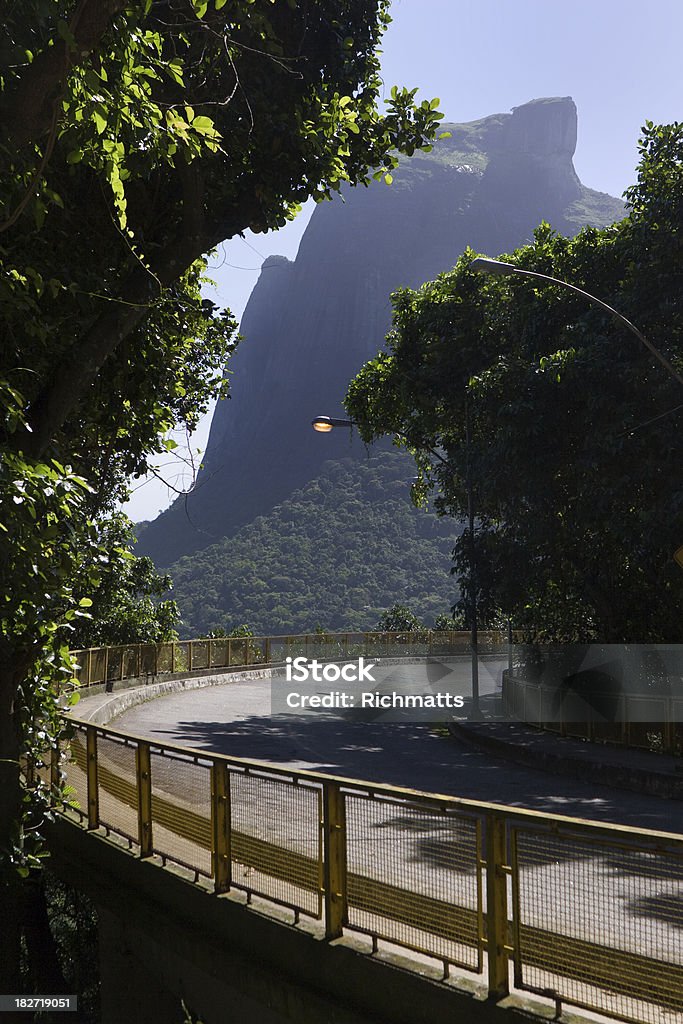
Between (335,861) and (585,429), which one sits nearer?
(335,861)

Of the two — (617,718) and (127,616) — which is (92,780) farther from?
(127,616)

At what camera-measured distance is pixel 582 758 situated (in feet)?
52.0

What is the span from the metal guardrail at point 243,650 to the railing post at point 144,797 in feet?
49.9

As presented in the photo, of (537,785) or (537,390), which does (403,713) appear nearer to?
(537,390)

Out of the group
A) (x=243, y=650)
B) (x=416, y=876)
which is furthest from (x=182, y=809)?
(x=243, y=650)

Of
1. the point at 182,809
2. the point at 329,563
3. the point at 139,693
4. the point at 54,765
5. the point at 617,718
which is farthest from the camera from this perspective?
the point at 329,563

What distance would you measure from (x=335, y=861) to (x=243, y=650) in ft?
100

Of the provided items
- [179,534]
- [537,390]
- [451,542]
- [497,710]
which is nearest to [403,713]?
[497,710]

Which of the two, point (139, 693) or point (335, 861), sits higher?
point (335, 861)

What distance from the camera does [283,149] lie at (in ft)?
38.2

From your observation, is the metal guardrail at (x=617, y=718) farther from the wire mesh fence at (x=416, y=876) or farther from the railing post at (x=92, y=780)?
the wire mesh fence at (x=416, y=876)

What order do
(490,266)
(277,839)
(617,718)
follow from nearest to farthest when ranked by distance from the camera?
(277,839)
(490,266)
(617,718)

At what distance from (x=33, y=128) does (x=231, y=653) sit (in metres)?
30.6

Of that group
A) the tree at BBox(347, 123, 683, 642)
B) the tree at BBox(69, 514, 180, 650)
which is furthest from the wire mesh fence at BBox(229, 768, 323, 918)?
the tree at BBox(69, 514, 180, 650)
